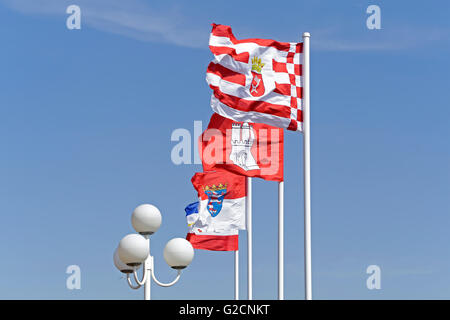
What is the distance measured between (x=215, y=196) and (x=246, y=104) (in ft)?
33.4

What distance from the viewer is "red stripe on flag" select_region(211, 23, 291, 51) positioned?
1853cm

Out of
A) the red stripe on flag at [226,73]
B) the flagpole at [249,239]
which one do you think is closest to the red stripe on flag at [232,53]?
the red stripe on flag at [226,73]

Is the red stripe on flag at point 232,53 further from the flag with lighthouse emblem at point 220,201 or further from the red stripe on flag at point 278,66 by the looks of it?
the flag with lighthouse emblem at point 220,201

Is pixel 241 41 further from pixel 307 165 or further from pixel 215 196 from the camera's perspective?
pixel 215 196

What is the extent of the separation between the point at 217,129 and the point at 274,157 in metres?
1.73

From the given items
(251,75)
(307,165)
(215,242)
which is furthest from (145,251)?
(215,242)

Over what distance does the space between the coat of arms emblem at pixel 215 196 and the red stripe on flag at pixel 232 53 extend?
33.7 feet

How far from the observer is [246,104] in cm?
1864

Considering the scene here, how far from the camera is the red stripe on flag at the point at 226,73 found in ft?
61.3

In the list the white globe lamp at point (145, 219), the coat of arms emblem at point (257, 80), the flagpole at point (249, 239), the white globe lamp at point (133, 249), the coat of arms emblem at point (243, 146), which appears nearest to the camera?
the white globe lamp at point (133, 249)

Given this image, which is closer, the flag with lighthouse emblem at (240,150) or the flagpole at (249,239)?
the flag with lighthouse emblem at (240,150)

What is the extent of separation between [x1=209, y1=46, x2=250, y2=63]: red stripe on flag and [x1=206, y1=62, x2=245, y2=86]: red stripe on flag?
0.31 metres

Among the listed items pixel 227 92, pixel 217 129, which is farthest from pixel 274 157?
pixel 227 92
